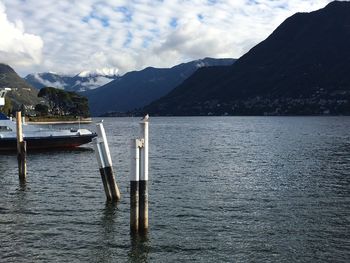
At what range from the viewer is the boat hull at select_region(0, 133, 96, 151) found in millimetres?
63312

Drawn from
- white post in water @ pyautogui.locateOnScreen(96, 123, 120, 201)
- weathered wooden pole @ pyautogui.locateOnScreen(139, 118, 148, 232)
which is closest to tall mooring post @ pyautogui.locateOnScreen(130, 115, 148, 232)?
weathered wooden pole @ pyautogui.locateOnScreen(139, 118, 148, 232)

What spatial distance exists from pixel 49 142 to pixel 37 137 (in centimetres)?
184

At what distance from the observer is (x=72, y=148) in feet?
226

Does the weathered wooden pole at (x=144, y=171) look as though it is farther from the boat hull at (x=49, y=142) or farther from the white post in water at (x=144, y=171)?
the boat hull at (x=49, y=142)

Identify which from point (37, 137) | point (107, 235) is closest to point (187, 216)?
point (107, 235)

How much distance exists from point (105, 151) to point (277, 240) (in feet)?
36.3

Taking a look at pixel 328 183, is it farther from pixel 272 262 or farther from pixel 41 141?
pixel 41 141

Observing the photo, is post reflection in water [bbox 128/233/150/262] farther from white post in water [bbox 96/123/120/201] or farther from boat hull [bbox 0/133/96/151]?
boat hull [bbox 0/133/96/151]

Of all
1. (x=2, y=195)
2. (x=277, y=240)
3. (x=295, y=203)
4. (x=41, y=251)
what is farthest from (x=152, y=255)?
(x=2, y=195)

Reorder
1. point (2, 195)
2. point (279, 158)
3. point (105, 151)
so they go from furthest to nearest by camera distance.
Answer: point (279, 158)
point (2, 195)
point (105, 151)

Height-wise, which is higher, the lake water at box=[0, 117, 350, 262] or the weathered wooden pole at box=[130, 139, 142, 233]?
the weathered wooden pole at box=[130, 139, 142, 233]

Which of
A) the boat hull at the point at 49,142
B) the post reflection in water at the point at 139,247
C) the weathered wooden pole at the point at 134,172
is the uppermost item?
the weathered wooden pole at the point at 134,172

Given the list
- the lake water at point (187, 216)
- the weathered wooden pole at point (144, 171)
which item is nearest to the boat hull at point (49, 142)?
the lake water at point (187, 216)

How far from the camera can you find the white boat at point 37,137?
2499 inches
